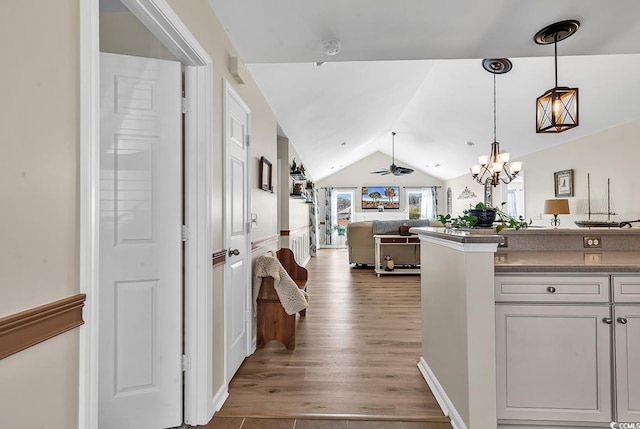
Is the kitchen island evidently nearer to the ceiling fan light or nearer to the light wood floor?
the light wood floor

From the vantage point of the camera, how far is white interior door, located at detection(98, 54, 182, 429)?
164cm

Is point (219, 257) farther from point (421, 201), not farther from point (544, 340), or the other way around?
point (421, 201)

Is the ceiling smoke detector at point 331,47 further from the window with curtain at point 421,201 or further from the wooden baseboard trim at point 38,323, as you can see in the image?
the window with curtain at point 421,201

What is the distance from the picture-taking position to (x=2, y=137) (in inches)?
27.9

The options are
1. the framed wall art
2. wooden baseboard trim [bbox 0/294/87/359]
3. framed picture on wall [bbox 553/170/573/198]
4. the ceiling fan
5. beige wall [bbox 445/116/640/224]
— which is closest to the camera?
wooden baseboard trim [bbox 0/294/87/359]

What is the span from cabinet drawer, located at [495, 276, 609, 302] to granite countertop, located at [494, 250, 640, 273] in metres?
0.04

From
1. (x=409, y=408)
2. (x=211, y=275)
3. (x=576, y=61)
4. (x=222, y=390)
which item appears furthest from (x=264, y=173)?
(x=576, y=61)

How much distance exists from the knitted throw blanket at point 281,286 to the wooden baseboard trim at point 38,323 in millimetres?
1817

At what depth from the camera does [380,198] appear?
11.4m

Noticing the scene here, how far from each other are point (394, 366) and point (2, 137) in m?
2.49

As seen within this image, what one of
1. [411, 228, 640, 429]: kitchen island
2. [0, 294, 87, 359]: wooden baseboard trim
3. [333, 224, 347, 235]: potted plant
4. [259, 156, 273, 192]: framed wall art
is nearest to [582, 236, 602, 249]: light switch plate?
[411, 228, 640, 429]: kitchen island

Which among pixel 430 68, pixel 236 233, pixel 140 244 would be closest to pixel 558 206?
pixel 430 68

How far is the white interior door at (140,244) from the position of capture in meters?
1.64

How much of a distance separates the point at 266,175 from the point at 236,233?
39.9 inches
